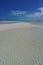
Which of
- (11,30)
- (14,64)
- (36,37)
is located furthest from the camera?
(11,30)

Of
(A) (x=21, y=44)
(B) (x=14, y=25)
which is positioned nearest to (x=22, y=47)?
(A) (x=21, y=44)

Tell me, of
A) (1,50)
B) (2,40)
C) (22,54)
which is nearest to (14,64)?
(22,54)

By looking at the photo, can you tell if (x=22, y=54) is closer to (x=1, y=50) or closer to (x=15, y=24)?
(x=1, y=50)

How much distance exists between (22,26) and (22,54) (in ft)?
1.59

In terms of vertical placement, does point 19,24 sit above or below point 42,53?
above

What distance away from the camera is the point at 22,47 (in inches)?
63.8

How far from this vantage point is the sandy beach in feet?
4.49

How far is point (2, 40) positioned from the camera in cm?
176

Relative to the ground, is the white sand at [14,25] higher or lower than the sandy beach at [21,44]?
higher

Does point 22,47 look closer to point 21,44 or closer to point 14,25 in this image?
point 21,44

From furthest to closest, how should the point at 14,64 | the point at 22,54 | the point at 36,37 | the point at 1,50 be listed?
the point at 36,37
the point at 1,50
the point at 22,54
the point at 14,64

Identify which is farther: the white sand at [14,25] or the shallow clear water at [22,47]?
the white sand at [14,25]

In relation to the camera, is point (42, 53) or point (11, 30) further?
point (11, 30)

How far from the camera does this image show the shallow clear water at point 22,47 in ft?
4.46
